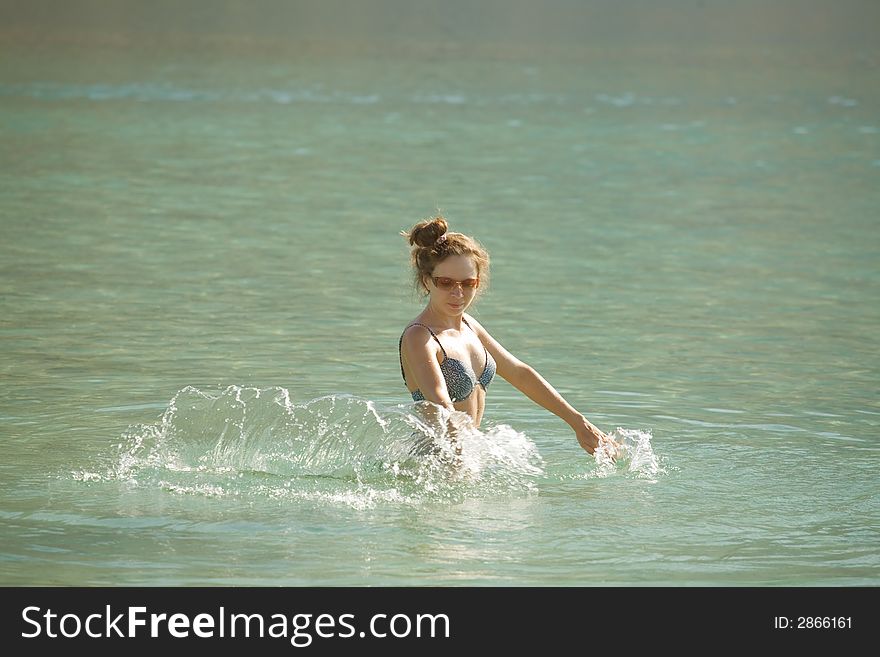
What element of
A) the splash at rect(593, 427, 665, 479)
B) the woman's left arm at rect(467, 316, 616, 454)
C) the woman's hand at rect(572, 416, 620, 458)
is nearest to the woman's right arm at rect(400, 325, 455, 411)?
the woman's left arm at rect(467, 316, 616, 454)

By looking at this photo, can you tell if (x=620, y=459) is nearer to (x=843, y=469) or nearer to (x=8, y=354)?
(x=843, y=469)

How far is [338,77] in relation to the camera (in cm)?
2772

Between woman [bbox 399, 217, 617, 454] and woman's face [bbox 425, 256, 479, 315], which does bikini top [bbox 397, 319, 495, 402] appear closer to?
woman [bbox 399, 217, 617, 454]

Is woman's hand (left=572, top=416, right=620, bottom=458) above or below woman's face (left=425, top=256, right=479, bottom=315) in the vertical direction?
below

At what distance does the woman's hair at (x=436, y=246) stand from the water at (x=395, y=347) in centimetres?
52

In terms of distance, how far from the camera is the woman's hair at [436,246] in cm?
570

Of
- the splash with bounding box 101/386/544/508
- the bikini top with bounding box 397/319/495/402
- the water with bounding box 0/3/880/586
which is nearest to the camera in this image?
the water with bounding box 0/3/880/586

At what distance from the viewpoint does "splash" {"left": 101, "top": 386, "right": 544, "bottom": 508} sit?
5.63 meters

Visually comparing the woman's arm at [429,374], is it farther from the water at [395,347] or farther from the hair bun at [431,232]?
the hair bun at [431,232]

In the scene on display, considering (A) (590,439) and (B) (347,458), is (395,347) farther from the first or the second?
(A) (590,439)

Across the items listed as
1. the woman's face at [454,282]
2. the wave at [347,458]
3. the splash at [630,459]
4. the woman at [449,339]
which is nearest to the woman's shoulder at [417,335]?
the woman at [449,339]

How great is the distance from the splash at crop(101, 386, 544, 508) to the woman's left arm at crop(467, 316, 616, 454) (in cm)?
16

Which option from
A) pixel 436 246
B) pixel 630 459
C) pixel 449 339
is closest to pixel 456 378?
pixel 449 339
